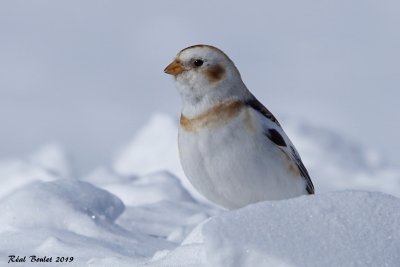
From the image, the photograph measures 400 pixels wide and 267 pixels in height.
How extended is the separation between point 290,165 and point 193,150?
2.32 ft

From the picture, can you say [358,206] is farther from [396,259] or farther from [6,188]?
[6,188]

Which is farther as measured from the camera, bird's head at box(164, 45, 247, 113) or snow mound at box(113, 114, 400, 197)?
snow mound at box(113, 114, 400, 197)

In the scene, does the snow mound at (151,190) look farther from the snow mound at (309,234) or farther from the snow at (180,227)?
the snow mound at (309,234)

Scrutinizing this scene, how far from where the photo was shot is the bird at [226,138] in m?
6.00

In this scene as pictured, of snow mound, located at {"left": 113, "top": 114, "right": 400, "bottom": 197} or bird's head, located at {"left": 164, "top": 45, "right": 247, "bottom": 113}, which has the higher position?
bird's head, located at {"left": 164, "top": 45, "right": 247, "bottom": 113}

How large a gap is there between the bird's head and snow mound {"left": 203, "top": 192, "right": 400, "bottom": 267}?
1.67 metres

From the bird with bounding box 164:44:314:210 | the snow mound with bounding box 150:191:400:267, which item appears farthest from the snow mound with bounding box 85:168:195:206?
the snow mound with bounding box 150:191:400:267

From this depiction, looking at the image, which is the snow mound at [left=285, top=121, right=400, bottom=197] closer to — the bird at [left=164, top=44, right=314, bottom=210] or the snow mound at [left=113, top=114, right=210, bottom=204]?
the snow mound at [left=113, top=114, right=210, bottom=204]

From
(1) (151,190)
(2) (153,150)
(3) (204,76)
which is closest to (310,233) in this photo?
(3) (204,76)

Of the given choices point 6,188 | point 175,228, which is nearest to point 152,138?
point 6,188

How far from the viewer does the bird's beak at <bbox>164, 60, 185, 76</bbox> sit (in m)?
6.21

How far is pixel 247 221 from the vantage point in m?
4.49

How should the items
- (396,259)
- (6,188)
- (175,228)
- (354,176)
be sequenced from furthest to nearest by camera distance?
(354,176)
(6,188)
(175,228)
(396,259)

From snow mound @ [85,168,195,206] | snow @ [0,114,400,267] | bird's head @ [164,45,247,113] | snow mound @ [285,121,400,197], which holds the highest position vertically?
bird's head @ [164,45,247,113]
